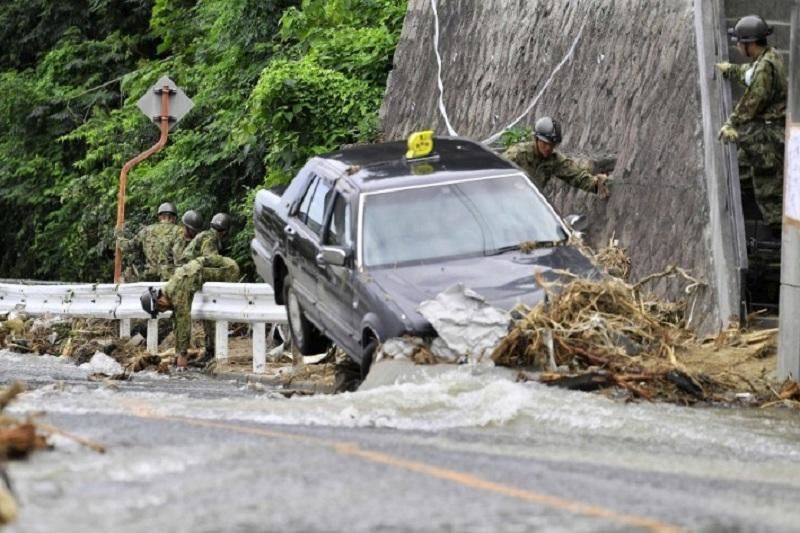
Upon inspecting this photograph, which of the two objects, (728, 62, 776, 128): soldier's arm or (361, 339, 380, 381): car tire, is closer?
(361, 339, 380, 381): car tire

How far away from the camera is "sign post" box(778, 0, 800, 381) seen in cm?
1254

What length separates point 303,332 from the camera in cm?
1470

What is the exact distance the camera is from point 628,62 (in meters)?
17.0

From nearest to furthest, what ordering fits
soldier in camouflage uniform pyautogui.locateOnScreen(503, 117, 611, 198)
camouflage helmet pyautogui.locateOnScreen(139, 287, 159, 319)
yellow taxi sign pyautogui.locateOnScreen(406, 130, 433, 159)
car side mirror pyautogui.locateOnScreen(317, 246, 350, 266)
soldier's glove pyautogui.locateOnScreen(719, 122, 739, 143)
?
car side mirror pyautogui.locateOnScreen(317, 246, 350, 266)
yellow taxi sign pyautogui.locateOnScreen(406, 130, 433, 159)
soldier's glove pyautogui.locateOnScreen(719, 122, 739, 143)
soldier in camouflage uniform pyautogui.locateOnScreen(503, 117, 611, 198)
camouflage helmet pyautogui.locateOnScreen(139, 287, 159, 319)

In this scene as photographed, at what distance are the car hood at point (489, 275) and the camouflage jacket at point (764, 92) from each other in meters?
2.40

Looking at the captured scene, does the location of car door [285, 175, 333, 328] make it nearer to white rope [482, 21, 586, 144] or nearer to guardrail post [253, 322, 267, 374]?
guardrail post [253, 322, 267, 374]

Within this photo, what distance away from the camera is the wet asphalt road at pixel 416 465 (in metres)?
6.65

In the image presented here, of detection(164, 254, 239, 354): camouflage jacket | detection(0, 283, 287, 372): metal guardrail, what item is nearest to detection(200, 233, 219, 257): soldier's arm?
detection(164, 254, 239, 354): camouflage jacket

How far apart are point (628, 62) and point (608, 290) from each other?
17.6 ft

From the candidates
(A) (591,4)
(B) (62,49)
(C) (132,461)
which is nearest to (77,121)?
(B) (62,49)

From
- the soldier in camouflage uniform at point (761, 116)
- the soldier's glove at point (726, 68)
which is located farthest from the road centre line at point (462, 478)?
the soldier's glove at point (726, 68)

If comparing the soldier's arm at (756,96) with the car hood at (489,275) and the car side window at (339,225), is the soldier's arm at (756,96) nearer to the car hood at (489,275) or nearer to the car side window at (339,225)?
the car hood at (489,275)

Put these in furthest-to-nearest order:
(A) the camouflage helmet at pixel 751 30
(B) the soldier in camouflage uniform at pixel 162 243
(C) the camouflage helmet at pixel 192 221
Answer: (B) the soldier in camouflage uniform at pixel 162 243 → (C) the camouflage helmet at pixel 192 221 → (A) the camouflage helmet at pixel 751 30

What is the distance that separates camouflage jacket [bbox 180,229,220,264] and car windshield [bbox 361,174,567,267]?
248 inches
